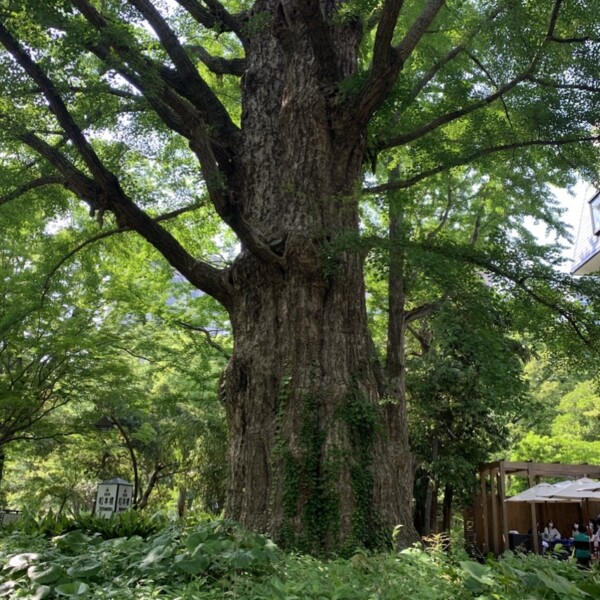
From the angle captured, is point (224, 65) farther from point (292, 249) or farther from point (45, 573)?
point (45, 573)

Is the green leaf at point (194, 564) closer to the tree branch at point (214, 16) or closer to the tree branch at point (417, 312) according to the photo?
the tree branch at point (214, 16)

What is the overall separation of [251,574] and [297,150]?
4.89 meters

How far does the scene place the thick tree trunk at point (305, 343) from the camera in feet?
17.0

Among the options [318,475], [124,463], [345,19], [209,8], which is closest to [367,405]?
[318,475]

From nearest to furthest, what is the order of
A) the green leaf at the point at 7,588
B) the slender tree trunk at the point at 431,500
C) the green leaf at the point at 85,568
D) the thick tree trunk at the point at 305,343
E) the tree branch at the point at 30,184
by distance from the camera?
the green leaf at the point at 7,588 → the green leaf at the point at 85,568 → the thick tree trunk at the point at 305,343 → the tree branch at the point at 30,184 → the slender tree trunk at the point at 431,500

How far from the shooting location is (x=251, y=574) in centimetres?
251

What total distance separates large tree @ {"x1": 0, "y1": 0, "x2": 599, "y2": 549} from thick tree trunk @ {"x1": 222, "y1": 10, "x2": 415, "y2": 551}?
2 cm

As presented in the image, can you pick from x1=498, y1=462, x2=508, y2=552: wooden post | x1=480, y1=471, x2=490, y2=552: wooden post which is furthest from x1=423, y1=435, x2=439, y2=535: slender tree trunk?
x1=498, y1=462, x2=508, y2=552: wooden post

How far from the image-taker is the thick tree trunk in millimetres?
5176

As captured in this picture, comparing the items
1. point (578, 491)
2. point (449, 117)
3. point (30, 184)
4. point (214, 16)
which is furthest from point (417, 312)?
point (30, 184)

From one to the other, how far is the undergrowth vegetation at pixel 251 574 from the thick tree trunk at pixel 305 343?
87.8 inches

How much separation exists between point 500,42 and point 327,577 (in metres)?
5.90

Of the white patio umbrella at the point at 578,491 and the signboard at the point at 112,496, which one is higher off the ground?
the white patio umbrella at the point at 578,491

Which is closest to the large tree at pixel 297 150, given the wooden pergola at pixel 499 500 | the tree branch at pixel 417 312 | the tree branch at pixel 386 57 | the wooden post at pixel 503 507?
the tree branch at pixel 386 57
